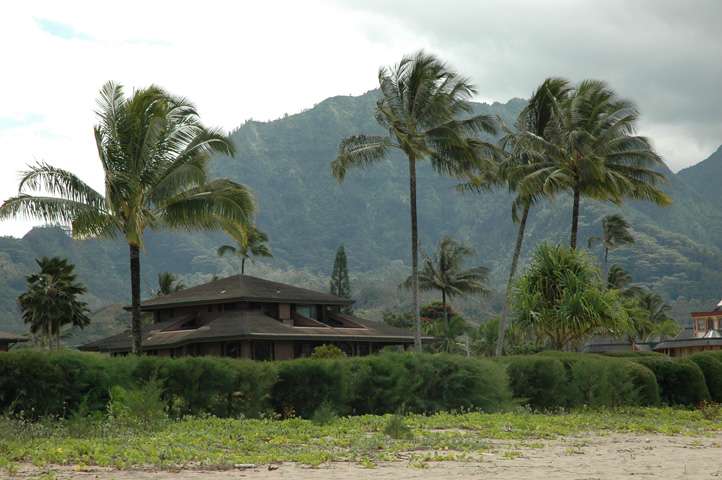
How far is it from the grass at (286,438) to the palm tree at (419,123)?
1529cm

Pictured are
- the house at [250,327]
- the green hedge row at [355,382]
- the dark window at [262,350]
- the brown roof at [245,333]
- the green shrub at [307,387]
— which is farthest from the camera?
the dark window at [262,350]

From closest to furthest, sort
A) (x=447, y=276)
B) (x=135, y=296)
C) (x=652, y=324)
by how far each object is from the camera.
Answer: (x=135, y=296)
(x=447, y=276)
(x=652, y=324)

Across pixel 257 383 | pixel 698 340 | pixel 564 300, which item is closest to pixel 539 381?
pixel 564 300

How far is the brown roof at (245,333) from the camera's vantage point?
116 ft

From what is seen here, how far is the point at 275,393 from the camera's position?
17422 mm

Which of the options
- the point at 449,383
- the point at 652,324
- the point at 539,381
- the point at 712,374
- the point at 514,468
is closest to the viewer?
the point at 514,468

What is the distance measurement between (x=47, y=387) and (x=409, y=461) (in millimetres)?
8393

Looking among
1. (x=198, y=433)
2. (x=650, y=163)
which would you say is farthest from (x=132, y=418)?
(x=650, y=163)

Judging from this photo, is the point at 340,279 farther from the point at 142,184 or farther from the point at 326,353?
the point at 142,184

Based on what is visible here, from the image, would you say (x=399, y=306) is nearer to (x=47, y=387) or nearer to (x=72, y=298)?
(x=72, y=298)

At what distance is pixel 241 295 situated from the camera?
3912cm

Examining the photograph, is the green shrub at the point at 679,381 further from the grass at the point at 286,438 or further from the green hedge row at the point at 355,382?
the grass at the point at 286,438

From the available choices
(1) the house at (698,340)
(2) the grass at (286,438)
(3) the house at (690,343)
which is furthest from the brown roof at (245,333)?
(1) the house at (698,340)

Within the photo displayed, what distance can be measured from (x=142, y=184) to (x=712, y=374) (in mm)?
20422
